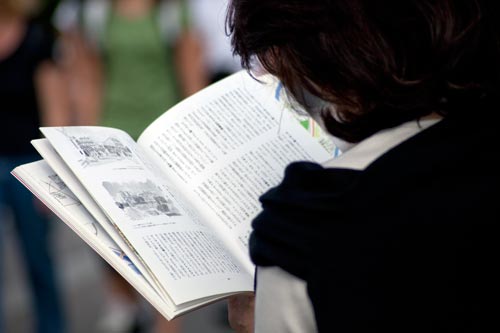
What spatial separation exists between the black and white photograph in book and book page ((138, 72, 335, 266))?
8 centimetres

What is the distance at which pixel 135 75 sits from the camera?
3938 millimetres

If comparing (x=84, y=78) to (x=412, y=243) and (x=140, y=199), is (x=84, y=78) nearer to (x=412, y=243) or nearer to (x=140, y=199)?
(x=140, y=199)

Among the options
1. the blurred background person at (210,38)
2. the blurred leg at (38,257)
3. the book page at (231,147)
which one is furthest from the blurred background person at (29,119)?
the book page at (231,147)

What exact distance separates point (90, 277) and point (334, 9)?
15.0ft

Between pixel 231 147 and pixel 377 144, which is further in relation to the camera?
pixel 231 147

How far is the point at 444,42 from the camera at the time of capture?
121cm

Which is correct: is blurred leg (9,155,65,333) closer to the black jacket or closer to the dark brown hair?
the dark brown hair

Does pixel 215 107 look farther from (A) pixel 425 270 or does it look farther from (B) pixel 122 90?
(B) pixel 122 90

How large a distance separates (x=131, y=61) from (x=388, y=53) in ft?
9.13

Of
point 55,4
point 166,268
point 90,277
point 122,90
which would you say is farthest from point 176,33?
point 55,4

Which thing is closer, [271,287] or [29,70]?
[271,287]

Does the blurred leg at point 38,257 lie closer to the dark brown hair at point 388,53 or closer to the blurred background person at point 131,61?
the blurred background person at point 131,61

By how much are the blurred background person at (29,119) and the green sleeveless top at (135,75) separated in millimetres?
251

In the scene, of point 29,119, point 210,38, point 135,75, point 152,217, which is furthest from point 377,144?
point 210,38
